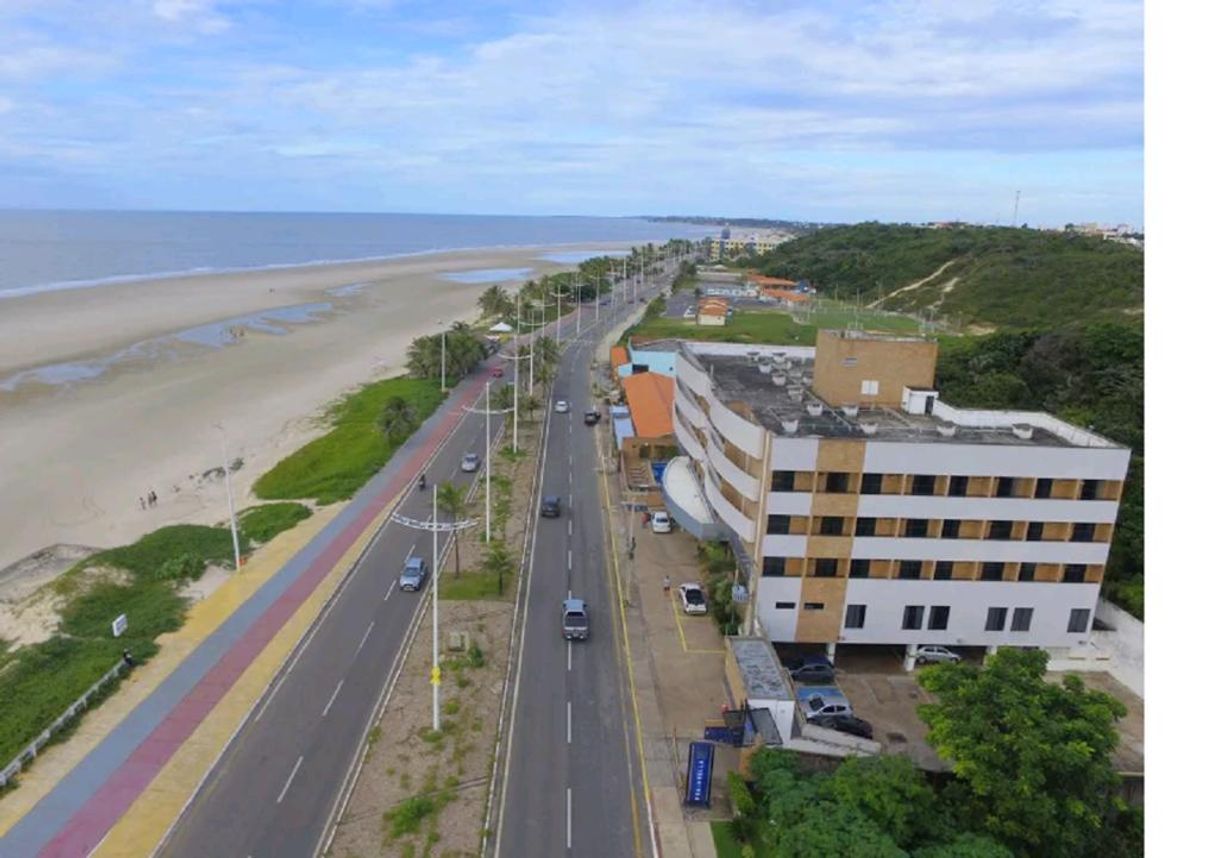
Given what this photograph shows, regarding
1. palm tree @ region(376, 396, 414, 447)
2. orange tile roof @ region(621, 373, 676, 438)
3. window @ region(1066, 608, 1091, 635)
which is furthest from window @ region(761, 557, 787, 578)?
palm tree @ region(376, 396, 414, 447)

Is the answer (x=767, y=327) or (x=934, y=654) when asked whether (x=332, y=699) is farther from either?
(x=767, y=327)

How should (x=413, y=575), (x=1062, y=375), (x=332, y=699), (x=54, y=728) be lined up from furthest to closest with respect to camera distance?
1. (x=1062, y=375)
2. (x=413, y=575)
3. (x=332, y=699)
4. (x=54, y=728)

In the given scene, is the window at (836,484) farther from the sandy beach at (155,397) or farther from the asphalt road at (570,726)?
the sandy beach at (155,397)

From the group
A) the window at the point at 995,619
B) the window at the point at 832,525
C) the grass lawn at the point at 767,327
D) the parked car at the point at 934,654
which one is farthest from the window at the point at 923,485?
the grass lawn at the point at 767,327

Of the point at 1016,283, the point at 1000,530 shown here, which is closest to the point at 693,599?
the point at 1000,530

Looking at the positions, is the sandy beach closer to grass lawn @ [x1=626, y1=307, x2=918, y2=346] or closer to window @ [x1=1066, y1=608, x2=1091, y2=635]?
grass lawn @ [x1=626, y1=307, x2=918, y2=346]
